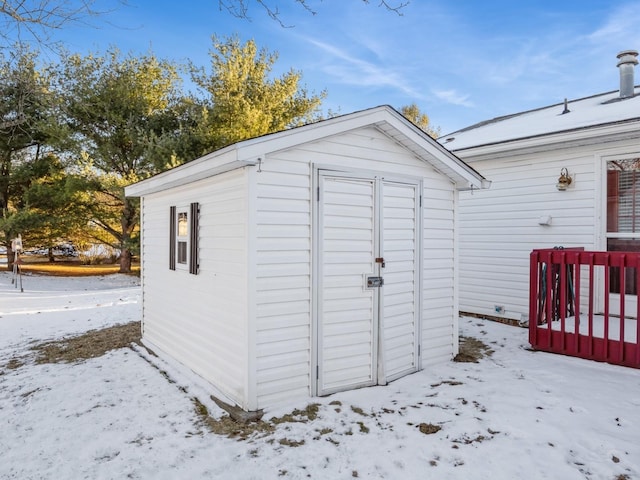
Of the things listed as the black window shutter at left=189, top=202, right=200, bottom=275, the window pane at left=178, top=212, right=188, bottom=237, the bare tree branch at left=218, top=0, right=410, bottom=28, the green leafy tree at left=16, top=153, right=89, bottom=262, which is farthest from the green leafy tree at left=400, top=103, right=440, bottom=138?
the bare tree branch at left=218, top=0, right=410, bottom=28

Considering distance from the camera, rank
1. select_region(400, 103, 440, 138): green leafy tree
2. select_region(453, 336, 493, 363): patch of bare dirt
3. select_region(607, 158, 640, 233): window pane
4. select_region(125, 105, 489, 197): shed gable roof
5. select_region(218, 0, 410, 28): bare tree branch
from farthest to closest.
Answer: select_region(400, 103, 440, 138): green leafy tree, select_region(607, 158, 640, 233): window pane, select_region(453, 336, 493, 363): patch of bare dirt, select_region(125, 105, 489, 197): shed gable roof, select_region(218, 0, 410, 28): bare tree branch

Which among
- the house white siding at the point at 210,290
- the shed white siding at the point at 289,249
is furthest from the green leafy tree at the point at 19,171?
the shed white siding at the point at 289,249

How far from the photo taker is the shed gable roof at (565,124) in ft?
18.5

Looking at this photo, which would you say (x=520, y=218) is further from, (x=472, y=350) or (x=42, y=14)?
(x=42, y=14)

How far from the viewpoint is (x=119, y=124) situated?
14.8 metres

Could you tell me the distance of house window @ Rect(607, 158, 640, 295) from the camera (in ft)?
18.2

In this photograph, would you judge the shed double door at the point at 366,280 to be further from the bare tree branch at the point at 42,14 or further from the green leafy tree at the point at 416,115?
the green leafy tree at the point at 416,115

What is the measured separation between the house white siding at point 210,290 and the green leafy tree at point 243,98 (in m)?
9.01

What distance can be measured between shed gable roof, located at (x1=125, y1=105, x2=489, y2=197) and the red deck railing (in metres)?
1.35

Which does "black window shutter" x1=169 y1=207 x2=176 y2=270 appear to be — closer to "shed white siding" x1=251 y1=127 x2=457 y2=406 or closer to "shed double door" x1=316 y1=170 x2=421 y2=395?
"shed white siding" x1=251 y1=127 x2=457 y2=406

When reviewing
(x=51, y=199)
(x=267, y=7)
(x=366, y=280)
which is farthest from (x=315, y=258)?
(x=51, y=199)

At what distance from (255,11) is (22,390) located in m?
4.35

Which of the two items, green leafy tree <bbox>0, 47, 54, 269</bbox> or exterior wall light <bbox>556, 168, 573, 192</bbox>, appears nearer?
exterior wall light <bbox>556, 168, 573, 192</bbox>

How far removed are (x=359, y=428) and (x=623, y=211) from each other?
4923 mm
